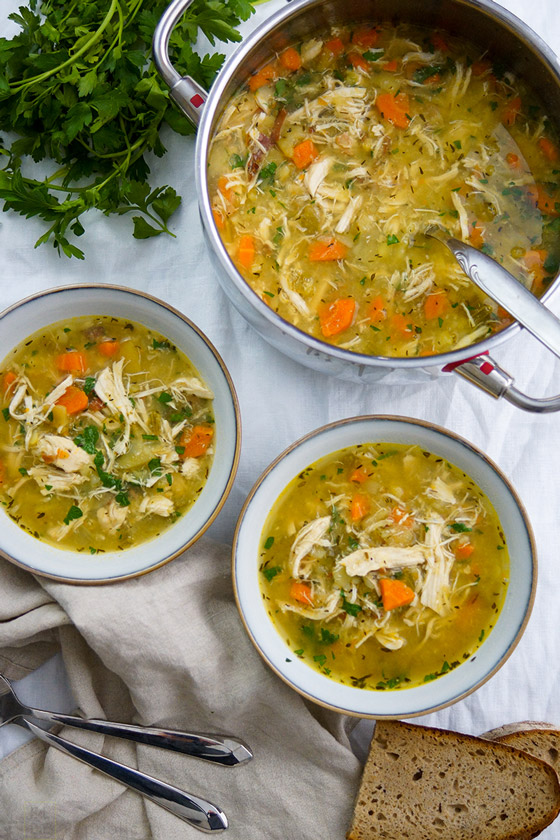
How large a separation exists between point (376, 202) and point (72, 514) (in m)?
1.49

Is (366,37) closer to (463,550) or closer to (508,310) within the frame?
(508,310)

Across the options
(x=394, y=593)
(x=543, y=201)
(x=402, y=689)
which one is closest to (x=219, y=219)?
(x=543, y=201)

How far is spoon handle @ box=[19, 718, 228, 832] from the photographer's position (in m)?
2.62

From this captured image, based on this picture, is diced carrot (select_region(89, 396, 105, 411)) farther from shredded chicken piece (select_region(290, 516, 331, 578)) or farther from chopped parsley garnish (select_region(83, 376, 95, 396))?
shredded chicken piece (select_region(290, 516, 331, 578))

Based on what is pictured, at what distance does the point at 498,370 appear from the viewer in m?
2.08

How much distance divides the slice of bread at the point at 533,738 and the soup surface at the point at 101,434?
4.84 feet

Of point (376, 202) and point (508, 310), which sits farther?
point (376, 202)

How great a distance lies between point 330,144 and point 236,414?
0.93 meters

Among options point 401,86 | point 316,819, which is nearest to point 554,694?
point 316,819

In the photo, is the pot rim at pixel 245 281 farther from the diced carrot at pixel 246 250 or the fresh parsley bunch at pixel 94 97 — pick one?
the fresh parsley bunch at pixel 94 97

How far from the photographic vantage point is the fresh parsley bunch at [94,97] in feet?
7.91

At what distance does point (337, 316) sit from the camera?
2260 millimetres

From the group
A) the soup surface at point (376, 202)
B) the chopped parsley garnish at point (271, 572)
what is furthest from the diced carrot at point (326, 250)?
the chopped parsley garnish at point (271, 572)

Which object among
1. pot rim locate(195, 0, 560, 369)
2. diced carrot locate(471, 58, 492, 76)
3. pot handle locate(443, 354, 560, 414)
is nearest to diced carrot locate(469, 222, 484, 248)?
pot rim locate(195, 0, 560, 369)
